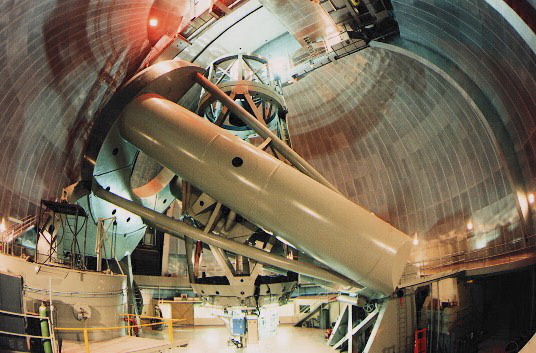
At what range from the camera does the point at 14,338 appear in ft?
23.5

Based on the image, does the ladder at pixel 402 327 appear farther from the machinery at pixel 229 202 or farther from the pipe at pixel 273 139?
the pipe at pixel 273 139

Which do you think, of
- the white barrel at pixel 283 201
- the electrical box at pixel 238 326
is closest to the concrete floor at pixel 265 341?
the electrical box at pixel 238 326

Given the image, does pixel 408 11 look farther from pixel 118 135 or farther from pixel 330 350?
pixel 330 350

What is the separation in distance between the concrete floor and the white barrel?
229 inches

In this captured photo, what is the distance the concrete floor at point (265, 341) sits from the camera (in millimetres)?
14164

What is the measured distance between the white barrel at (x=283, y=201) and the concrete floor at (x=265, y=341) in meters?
5.80

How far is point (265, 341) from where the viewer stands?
51.0ft

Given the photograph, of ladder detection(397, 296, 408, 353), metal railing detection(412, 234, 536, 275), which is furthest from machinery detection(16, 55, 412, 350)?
metal railing detection(412, 234, 536, 275)

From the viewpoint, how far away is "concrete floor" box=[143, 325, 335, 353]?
14164 millimetres

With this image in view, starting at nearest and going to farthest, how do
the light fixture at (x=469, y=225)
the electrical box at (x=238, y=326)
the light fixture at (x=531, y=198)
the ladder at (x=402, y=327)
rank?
1. the light fixture at (x=531, y=198)
2. the electrical box at (x=238, y=326)
3. the ladder at (x=402, y=327)
4. the light fixture at (x=469, y=225)

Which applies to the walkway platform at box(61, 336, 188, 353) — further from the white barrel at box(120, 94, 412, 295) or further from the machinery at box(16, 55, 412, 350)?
the white barrel at box(120, 94, 412, 295)

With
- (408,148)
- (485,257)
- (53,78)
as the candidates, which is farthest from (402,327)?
(53,78)

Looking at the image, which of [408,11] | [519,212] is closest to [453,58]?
[408,11]

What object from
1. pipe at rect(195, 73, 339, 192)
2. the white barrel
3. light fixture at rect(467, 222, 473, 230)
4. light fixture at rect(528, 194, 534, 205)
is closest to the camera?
the white barrel
